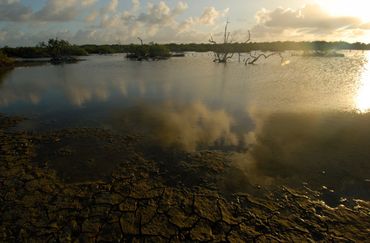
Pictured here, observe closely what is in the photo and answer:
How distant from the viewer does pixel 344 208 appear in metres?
7.38

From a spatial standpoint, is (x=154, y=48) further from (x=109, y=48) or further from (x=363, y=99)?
(x=363, y=99)

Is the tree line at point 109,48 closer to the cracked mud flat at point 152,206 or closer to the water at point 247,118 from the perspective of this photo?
the water at point 247,118

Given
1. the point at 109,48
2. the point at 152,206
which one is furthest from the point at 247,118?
the point at 109,48

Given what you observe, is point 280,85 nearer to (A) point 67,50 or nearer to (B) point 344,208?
(B) point 344,208

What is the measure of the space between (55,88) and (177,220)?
2533 cm

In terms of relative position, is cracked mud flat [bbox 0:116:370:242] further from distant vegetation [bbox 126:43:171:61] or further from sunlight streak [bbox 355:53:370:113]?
distant vegetation [bbox 126:43:171:61]

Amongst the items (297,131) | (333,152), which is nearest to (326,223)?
(333,152)

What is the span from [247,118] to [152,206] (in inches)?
397

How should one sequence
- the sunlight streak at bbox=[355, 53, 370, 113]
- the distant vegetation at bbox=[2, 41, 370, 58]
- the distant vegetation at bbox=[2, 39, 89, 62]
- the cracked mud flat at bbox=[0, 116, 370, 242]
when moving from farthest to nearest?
the distant vegetation at bbox=[2, 41, 370, 58] → the distant vegetation at bbox=[2, 39, 89, 62] → the sunlight streak at bbox=[355, 53, 370, 113] → the cracked mud flat at bbox=[0, 116, 370, 242]

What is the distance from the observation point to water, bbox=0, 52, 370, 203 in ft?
33.0

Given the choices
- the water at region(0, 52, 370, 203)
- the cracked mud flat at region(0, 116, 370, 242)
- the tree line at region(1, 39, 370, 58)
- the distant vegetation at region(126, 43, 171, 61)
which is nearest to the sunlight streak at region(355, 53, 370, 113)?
the water at region(0, 52, 370, 203)

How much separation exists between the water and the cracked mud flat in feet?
4.79

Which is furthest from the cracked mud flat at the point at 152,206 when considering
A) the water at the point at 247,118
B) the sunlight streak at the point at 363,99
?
the sunlight streak at the point at 363,99

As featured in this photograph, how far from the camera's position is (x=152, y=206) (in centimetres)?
749
